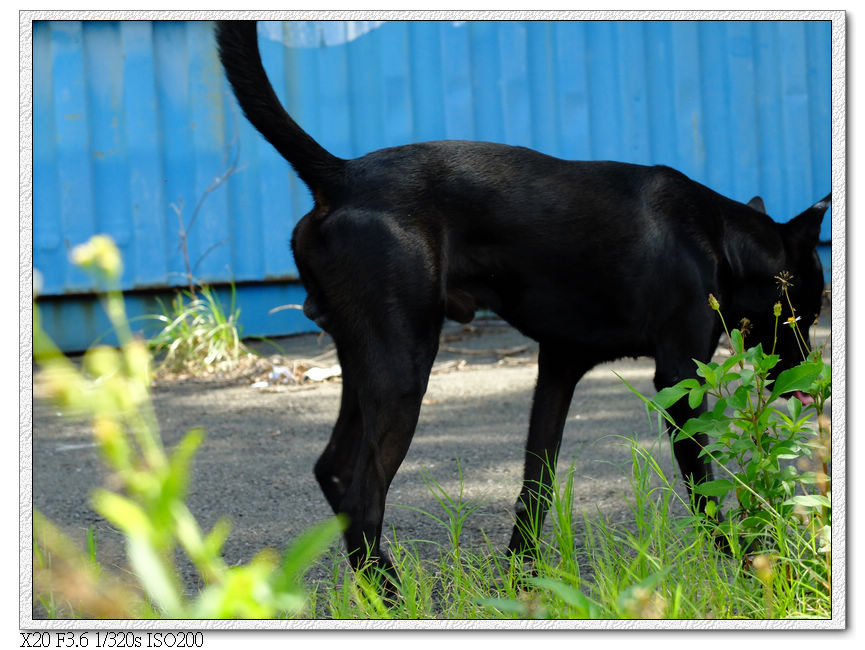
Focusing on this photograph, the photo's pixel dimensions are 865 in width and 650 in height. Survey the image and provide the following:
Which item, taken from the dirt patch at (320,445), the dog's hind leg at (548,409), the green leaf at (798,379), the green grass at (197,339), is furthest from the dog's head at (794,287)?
the green grass at (197,339)

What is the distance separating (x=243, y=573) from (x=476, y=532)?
8.00 feet

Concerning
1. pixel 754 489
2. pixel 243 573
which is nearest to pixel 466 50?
pixel 754 489

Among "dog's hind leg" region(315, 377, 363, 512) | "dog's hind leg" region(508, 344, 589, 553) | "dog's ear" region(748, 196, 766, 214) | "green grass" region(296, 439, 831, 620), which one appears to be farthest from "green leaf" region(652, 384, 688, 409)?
"dog's ear" region(748, 196, 766, 214)

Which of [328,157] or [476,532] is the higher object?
[328,157]

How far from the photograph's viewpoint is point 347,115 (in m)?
6.02

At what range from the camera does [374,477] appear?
2.23 metres

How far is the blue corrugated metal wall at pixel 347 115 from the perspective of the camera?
5.42 metres

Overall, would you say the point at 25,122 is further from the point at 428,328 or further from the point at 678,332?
the point at 678,332

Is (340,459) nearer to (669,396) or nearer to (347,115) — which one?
(669,396)

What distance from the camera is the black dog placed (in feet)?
7.24

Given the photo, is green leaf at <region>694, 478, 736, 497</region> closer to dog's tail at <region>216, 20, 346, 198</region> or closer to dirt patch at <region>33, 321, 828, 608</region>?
dirt patch at <region>33, 321, 828, 608</region>

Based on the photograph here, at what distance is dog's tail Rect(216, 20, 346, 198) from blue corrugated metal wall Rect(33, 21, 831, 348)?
3.13 meters

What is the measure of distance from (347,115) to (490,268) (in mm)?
3949

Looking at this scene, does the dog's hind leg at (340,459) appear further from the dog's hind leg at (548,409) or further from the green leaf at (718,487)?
the green leaf at (718,487)
